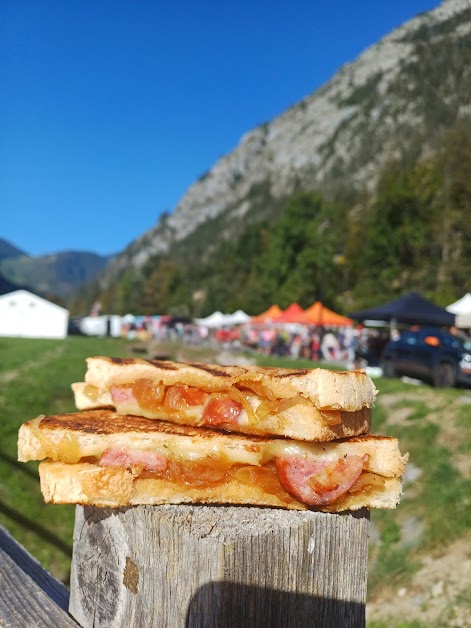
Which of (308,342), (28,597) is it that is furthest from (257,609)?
(308,342)

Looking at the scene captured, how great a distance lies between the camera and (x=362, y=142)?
5472 inches

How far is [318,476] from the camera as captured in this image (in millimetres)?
1716

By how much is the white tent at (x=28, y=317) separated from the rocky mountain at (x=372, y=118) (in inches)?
2392

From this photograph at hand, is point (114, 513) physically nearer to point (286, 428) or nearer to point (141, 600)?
point (141, 600)

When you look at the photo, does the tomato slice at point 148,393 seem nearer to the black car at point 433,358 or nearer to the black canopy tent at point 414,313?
the black car at point 433,358

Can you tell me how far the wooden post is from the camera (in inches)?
50.4

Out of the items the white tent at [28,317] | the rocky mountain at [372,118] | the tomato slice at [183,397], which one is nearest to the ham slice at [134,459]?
the tomato slice at [183,397]

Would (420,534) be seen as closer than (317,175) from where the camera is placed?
Yes

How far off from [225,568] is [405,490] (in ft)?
27.6

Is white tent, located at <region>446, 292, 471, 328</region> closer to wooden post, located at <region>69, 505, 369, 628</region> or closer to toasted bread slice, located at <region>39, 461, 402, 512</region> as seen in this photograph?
toasted bread slice, located at <region>39, 461, 402, 512</region>

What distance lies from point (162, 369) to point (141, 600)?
1.04m

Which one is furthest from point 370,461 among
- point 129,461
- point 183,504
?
point 129,461

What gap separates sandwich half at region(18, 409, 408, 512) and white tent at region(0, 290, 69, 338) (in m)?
45.9

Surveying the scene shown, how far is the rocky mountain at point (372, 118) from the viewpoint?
106m
